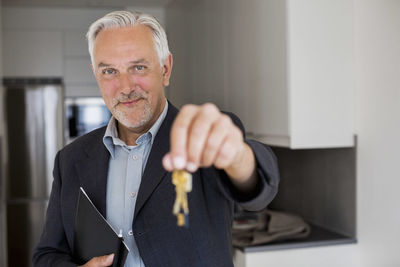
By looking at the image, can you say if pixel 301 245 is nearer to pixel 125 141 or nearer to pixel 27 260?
pixel 125 141

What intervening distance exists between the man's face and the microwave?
2.99 meters

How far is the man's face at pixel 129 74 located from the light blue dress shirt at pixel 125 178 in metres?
0.06

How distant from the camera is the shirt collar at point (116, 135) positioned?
1.35 metres

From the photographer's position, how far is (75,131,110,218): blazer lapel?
1.35 m

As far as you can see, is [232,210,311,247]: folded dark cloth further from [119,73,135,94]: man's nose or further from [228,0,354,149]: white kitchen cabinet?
[119,73,135,94]: man's nose

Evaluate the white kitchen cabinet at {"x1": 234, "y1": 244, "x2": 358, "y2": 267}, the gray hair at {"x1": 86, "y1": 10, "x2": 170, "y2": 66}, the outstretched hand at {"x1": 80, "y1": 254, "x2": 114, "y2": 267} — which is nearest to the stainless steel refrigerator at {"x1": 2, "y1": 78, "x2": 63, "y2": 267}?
the white kitchen cabinet at {"x1": 234, "y1": 244, "x2": 358, "y2": 267}

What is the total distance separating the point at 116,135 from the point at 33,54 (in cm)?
307

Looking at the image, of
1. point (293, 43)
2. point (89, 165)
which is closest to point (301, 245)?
point (293, 43)

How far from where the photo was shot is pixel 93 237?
1.27 m

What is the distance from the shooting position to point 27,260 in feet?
13.6

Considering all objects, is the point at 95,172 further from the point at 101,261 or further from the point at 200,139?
the point at 200,139

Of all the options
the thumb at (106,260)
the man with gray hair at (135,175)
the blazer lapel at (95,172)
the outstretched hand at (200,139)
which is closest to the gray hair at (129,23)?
the man with gray hair at (135,175)

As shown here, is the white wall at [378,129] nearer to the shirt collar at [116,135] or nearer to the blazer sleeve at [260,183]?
the shirt collar at [116,135]

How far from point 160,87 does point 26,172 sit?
3.14m
